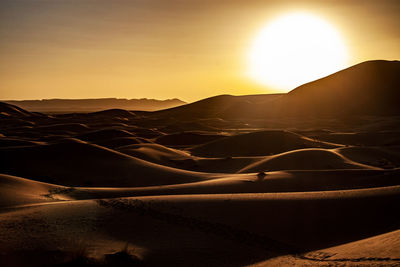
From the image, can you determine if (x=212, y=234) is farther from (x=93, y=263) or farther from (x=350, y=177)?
(x=350, y=177)

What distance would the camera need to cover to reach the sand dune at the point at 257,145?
30500 mm

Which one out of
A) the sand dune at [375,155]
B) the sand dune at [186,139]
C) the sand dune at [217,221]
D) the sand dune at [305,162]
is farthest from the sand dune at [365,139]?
the sand dune at [217,221]

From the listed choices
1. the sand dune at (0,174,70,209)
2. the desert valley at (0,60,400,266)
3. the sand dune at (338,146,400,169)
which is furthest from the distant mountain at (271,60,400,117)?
the sand dune at (0,174,70,209)

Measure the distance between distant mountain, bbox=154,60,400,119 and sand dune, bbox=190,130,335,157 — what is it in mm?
38761

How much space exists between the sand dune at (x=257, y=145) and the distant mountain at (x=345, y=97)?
38.8 meters

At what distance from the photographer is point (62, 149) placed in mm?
20250

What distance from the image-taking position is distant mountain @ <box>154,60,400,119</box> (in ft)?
224

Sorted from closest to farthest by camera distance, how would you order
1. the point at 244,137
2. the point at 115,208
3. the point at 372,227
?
the point at 372,227 < the point at 115,208 < the point at 244,137

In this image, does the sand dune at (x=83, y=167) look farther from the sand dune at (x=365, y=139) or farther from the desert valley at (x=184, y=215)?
the sand dune at (x=365, y=139)

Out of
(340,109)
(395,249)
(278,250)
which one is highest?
(340,109)

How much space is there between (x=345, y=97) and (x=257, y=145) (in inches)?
1889

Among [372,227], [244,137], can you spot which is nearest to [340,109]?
[244,137]

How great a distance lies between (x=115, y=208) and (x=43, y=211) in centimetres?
163

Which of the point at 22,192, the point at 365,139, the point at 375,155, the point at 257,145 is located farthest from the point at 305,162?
the point at 365,139
